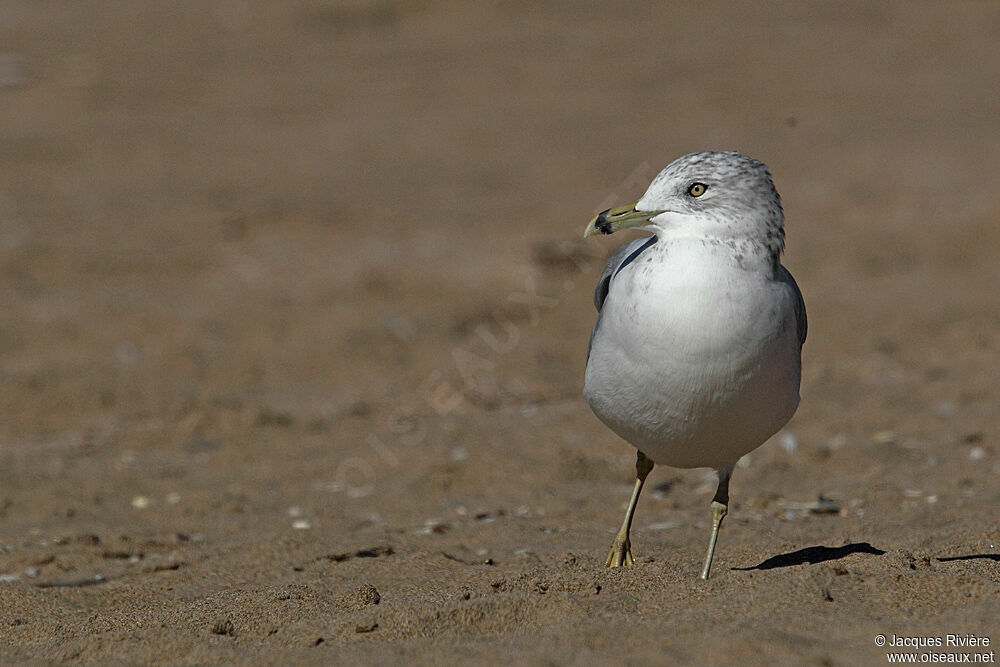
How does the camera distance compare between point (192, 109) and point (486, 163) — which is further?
point (192, 109)

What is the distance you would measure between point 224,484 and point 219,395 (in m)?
2.02

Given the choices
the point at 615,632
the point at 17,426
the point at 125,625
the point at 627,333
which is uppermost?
the point at 627,333

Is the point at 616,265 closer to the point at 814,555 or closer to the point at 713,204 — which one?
the point at 713,204

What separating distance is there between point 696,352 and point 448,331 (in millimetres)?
6662

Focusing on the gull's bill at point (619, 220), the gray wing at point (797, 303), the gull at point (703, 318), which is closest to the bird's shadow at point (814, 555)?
the gull at point (703, 318)

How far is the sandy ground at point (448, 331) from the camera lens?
4594 millimetres

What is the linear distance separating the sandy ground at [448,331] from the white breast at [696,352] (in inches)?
21.8

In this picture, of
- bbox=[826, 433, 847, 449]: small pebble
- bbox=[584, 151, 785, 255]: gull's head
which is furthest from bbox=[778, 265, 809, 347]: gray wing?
bbox=[826, 433, 847, 449]: small pebble

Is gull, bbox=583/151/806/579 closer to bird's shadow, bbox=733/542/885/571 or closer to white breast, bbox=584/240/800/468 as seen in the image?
white breast, bbox=584/240/800/468

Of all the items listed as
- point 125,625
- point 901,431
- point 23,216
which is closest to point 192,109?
point 23,216

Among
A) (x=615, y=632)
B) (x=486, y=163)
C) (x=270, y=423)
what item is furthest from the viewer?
(x=486, y=163)

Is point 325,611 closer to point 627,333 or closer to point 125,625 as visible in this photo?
point 125,625

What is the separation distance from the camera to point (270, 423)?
923cm

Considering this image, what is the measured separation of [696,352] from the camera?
14.5ft
